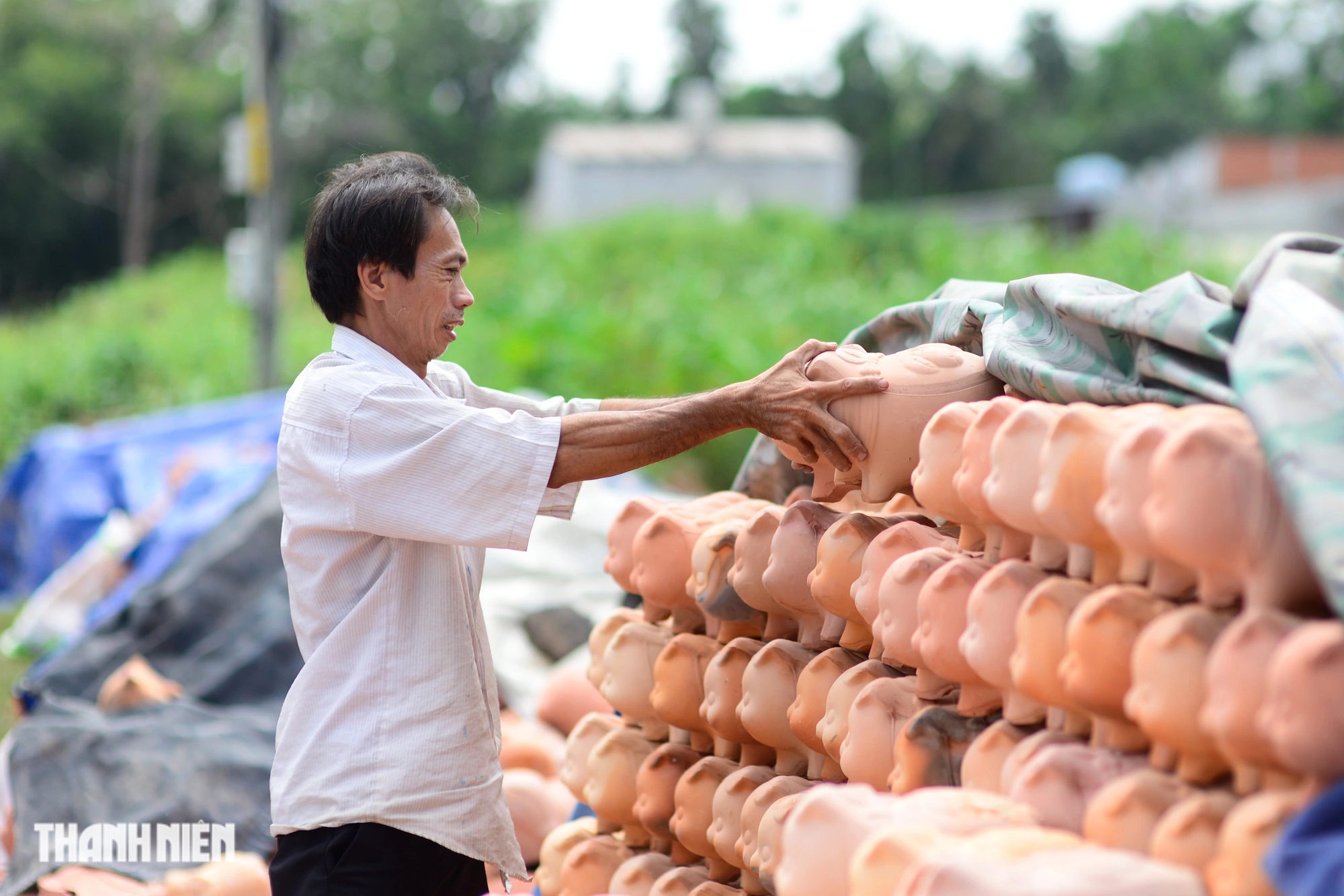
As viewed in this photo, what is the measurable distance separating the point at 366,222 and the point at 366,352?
0.21 metres

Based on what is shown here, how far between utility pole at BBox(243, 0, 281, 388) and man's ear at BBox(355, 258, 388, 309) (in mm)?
7699

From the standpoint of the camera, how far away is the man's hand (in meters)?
2.05

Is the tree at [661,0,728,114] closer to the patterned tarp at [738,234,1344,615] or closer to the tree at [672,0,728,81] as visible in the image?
the tree at [672,0,728,81]

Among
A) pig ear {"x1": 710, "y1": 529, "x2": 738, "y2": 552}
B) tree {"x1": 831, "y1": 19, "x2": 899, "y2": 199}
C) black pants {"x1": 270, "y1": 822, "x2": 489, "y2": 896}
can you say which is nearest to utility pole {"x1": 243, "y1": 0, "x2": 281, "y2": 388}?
pig ear {"x1": 710, "y1": 529, "x2": 738, "y2": 552}

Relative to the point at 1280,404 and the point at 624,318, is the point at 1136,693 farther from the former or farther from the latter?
the point at 624,318

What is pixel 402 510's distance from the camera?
2.05 m

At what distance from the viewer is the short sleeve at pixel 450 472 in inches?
80.3

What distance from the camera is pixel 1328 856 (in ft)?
3.96

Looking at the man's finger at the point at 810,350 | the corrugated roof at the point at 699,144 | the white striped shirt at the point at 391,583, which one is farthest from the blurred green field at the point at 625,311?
→ the corrugated roof at the point at 699,144

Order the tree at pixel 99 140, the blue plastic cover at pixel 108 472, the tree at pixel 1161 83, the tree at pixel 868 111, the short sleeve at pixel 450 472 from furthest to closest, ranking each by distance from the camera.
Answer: the tree at pixel 1161 83
the tree at pixel 868 111
the tree at pixel 99 140
the blue plastic cover at pixel 108 472
the short sleeve at pixel 450 472

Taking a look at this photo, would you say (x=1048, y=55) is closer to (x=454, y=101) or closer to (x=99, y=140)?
(x=454, y=101)

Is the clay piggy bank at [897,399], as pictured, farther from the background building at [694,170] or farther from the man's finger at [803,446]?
the background building at [694,170]

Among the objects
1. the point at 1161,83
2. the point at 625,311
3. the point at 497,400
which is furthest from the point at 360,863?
the point at 1161,83

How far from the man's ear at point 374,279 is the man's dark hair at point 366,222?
12mm
